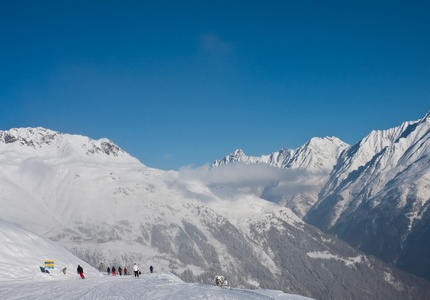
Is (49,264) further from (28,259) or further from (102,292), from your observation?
(102,292)

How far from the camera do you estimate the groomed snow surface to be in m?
50.2

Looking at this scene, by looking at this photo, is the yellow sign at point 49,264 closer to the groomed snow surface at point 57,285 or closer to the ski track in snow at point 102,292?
the groomed snow surface at point 57,285

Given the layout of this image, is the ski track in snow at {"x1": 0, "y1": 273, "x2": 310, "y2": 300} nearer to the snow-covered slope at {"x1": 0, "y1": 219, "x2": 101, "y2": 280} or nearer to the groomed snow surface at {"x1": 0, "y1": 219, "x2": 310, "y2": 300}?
the groomed snow surface at {"x1": 0, "y1": 219, "x2": 310, "y2": 300}

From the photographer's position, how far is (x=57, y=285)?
5756 centimetres

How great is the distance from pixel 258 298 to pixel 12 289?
104 ft

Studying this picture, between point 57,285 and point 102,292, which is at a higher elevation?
point 57,285

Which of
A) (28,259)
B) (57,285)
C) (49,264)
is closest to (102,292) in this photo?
(57,285)

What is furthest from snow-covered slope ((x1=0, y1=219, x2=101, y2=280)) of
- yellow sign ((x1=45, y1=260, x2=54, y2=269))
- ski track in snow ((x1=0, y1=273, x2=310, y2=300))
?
ski track in snow ((x1=0, y1=273, x2=310, y2=300))

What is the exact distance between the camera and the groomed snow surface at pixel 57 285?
50.2 meters

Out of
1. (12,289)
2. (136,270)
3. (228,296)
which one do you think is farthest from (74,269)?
(228,296)

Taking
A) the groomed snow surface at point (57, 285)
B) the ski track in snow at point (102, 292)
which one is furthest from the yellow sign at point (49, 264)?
the ski track in snow at point (102, 292)

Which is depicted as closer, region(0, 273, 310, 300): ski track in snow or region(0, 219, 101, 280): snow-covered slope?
region(0, 273, 310, 300): ski track in snow

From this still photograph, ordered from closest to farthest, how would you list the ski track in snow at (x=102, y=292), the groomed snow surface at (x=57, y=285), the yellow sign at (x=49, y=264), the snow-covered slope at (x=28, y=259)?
the ski track in snow at (x=102, y=292), the groomed snow surface at (x=57, y=285), the snow-covered slope at (x=28, y=259), the yellow sign at (x=49, y=264)

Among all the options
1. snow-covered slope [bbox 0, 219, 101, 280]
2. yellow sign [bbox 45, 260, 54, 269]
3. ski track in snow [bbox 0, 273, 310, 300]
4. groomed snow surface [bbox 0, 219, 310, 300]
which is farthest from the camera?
yellow sign [bbox 45, 260, 54, 269]
